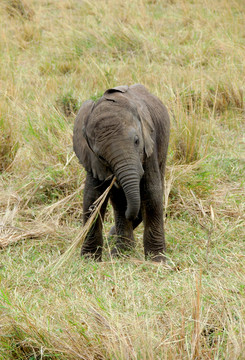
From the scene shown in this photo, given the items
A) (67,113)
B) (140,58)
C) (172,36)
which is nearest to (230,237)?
(67,113)

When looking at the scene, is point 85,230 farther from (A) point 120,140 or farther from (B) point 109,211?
(B) point 109,211

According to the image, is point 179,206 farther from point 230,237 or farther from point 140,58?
point 140,58

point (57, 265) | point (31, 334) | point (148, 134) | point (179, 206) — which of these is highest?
point (148, 134)

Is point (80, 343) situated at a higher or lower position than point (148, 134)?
lower

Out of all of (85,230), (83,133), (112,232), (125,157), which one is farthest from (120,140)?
(112,232)

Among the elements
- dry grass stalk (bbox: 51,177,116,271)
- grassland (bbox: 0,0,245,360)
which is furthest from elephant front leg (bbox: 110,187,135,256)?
dry grass stalk (bbox: 51,177,116,271)

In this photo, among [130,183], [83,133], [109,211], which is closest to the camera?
[130,183]

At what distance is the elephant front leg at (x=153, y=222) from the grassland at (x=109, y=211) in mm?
161

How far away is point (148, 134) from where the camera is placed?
397 centimetres

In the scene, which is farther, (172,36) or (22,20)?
(22,20)

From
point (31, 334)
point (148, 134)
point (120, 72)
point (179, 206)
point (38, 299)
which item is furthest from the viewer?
point (120, 72)

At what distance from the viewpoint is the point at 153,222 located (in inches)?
170

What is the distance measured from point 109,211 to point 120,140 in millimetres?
1944

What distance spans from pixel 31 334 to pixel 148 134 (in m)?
1.56
